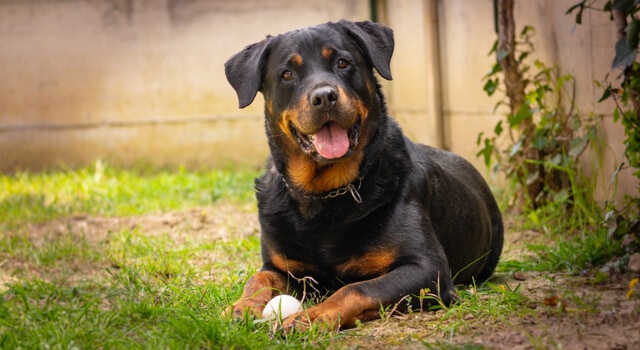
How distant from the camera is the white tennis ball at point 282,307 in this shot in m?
3.93

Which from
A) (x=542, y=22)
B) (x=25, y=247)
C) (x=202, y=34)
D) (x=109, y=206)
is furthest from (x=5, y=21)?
(x=542, y=22)

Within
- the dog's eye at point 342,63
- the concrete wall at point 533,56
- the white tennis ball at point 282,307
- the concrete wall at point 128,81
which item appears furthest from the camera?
the concrete wall at point 128,81

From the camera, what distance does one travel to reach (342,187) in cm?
438

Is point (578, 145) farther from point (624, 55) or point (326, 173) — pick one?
point (326, 173)

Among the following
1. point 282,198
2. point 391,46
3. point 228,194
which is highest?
point 391,46

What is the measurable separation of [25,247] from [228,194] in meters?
2.73

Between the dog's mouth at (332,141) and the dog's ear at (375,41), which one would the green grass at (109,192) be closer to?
the dog's ear at (375,41)

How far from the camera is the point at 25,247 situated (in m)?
6.29

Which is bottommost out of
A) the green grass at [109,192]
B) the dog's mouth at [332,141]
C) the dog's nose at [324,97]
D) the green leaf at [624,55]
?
the green grass at [109,192]

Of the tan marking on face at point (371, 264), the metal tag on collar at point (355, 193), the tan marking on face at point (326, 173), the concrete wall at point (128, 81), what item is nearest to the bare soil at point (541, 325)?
the tan marking on face at point (371, 264)

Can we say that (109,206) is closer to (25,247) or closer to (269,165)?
(25,247)

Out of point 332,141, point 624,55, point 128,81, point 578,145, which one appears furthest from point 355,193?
point 128,81

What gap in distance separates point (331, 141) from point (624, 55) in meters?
1.45

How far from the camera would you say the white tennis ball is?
12.9 feet
